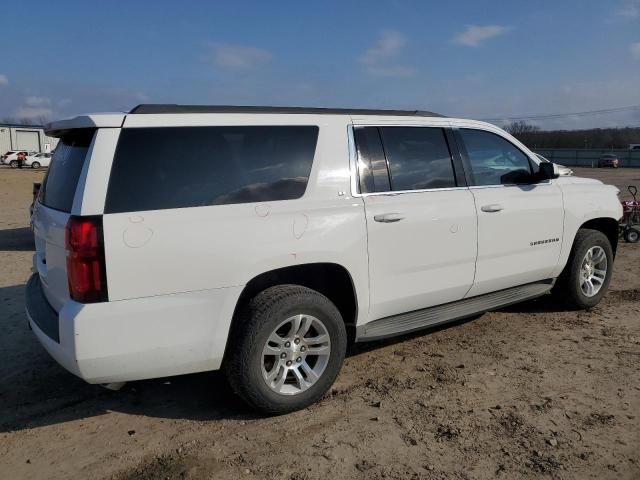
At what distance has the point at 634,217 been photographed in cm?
1001

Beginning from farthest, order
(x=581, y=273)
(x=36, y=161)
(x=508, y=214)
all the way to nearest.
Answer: (x=36, y=161)
(x=581, y=273)
(x=508, y=214)

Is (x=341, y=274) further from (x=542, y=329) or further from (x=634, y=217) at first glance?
(x=634, y=217)

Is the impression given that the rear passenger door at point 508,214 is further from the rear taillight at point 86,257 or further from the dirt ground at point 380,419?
the rear taillight at point 86,257

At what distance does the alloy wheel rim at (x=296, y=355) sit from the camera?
138 inches

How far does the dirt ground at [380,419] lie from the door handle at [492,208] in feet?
3.86

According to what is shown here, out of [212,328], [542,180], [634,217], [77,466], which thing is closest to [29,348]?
[77,466]

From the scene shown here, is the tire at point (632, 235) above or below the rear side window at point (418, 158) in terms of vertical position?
below

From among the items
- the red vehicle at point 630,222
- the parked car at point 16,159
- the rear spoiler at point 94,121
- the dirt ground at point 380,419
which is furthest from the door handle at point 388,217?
the parked car at point 16,159

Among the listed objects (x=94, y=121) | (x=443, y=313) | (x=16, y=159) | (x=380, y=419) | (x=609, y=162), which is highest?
(x=16, y=159)

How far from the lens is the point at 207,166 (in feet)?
10.7

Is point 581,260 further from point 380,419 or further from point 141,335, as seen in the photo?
point 141,335

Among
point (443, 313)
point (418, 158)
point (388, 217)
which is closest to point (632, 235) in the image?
point (443, 313)

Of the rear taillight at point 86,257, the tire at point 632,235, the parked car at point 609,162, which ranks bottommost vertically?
the tire at point 632,235

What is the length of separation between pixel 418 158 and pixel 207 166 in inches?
68.1
